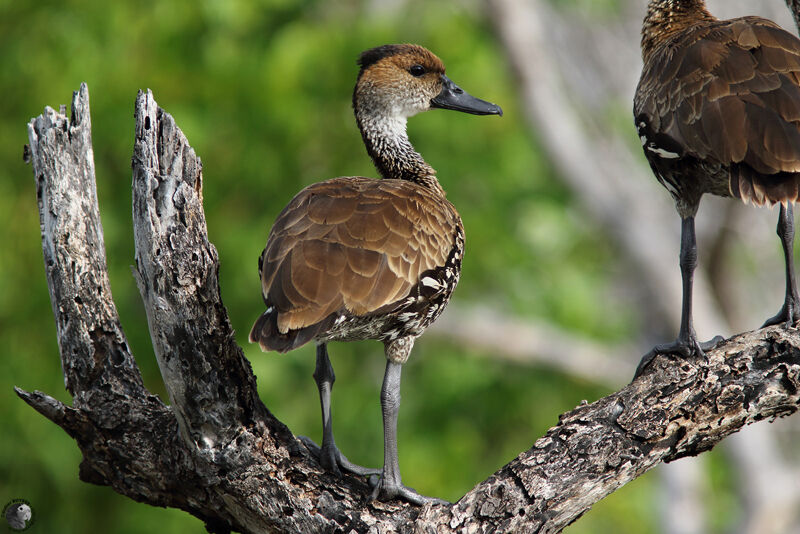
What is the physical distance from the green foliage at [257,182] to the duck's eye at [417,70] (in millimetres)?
4749

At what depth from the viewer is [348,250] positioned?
426cm

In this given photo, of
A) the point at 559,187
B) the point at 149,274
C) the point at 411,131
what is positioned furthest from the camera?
the point at 559,187

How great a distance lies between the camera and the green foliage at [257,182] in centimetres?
1098

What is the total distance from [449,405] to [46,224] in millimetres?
9485

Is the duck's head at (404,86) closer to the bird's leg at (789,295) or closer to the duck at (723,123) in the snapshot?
the duck at (723,123)

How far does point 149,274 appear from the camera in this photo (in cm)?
386

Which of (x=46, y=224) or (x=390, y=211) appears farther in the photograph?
(x=390, y=211)

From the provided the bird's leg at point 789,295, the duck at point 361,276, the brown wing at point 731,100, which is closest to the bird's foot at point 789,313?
the bird's leg at point 789,295

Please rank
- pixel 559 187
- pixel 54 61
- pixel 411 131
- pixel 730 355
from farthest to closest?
pixel 559 187, pixel 411 131, pixel 54 61, pixel 730 355

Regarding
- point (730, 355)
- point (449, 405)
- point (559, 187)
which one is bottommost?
point (730, 355)

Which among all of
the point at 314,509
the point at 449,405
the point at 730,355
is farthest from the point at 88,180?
the point at 449,405

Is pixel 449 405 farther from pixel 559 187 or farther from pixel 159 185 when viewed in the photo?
pixel 159 185

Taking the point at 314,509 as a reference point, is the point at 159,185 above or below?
above

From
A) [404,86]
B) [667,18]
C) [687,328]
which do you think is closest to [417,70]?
[404,86]
